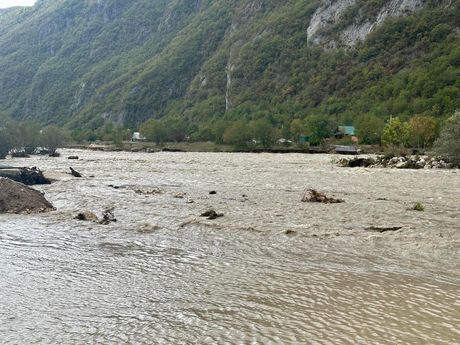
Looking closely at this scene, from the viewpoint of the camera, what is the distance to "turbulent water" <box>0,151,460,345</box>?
7039 millimetres

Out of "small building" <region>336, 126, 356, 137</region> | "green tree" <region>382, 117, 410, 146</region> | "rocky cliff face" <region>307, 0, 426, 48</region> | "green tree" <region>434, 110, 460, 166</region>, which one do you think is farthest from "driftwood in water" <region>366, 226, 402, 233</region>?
"rocky cliff face" <region>307, 0, 426, 48</region>

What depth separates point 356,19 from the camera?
19138cm

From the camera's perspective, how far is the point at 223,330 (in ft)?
23.1

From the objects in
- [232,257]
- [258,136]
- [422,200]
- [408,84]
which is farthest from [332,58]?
[232,257]

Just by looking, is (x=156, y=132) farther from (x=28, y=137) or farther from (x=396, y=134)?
(x=396, y=134)

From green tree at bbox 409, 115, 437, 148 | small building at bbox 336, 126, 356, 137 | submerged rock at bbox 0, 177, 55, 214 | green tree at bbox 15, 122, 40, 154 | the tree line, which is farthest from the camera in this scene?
small building at bbox 336, 126, 356, 137

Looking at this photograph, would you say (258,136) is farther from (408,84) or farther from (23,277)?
(23,277)

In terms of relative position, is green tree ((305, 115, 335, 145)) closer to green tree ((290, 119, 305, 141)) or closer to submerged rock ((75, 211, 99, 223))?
green tree ((290, 119, 305, 141))

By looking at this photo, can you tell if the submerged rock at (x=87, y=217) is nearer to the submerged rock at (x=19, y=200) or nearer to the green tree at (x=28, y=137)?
the submerged rock at (x=19, y=200)

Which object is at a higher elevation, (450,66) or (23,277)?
(450,66)

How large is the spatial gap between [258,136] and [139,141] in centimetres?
7223

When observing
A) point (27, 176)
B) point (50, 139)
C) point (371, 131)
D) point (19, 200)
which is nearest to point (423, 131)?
point (371, 131)

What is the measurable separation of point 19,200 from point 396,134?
87611 millimetres

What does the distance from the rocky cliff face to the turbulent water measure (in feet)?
594
